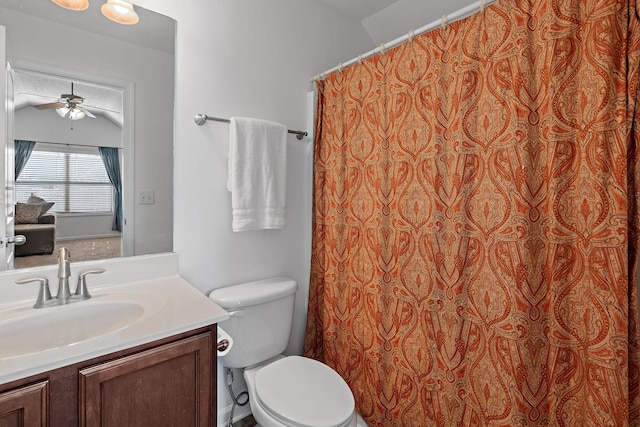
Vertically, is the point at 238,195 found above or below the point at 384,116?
below

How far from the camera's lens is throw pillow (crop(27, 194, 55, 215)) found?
1171mm

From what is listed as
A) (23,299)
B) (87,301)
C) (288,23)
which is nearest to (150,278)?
(87,301)

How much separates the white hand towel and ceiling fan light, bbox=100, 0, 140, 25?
562mm

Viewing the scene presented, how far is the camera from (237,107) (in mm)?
1611

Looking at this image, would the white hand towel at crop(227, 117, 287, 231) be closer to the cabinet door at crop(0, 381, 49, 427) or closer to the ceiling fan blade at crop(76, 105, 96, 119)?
the ceiling fan blade at crop(76, 105, 96, 119)

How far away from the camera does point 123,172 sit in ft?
4.48

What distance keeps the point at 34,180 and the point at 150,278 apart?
55cm

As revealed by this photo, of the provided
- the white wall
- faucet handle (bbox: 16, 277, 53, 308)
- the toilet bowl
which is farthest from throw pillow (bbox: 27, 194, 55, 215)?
the toilet bowl

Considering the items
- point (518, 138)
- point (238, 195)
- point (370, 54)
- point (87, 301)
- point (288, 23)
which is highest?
point (288, 23)

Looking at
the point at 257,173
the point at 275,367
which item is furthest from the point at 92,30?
the point at 275,367

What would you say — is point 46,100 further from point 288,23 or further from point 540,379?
point 540,379

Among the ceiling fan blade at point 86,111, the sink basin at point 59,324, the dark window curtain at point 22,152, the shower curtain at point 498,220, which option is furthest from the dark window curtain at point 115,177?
the shower curtain at point 498,220

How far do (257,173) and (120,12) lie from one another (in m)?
0.86

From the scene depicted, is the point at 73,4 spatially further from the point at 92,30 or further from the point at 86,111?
the point at 86,111
